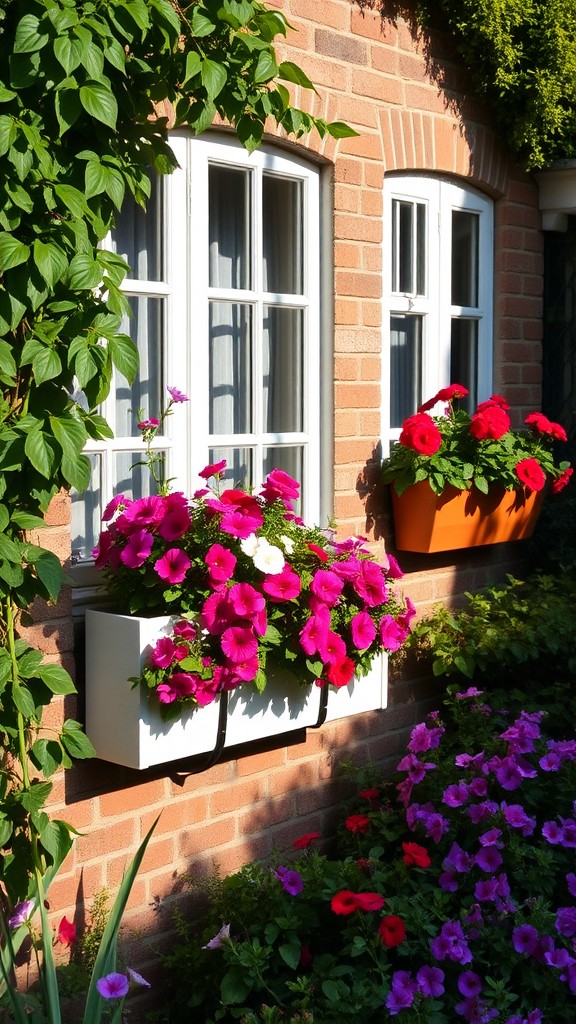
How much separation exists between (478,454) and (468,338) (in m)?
0.79

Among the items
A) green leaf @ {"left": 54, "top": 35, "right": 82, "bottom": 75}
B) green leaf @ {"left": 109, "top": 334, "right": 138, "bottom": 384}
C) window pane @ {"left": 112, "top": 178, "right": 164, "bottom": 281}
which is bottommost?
green leaf @ {"left": 109, "top": 334, "right": 138, "bottom": 384}

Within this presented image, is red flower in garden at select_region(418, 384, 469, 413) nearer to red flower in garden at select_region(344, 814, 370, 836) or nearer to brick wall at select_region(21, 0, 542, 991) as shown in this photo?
brick wall at select_region(21, 0, 542, 991)

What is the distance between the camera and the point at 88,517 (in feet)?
10.6

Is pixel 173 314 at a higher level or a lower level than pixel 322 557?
higher

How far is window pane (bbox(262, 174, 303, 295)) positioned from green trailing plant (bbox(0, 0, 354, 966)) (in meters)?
0.87

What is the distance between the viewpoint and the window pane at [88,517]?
320 centimetres

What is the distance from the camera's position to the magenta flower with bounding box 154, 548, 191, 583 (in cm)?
289

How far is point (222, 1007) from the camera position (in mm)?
3031

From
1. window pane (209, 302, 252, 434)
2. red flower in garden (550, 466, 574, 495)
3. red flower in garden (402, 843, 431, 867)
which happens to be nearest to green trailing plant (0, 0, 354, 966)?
window pane (209, 302, 252, 434)

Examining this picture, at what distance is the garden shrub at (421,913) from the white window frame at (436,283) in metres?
1.21

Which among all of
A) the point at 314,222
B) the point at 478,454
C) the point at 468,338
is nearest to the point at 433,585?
the point at 478,454

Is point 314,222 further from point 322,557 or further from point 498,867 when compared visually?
point 498,867

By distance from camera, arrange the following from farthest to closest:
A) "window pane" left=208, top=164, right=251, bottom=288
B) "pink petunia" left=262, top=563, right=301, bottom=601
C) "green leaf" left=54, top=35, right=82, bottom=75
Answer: "window pane" left=208, top=164, right=251, bottom=288
"pink petunia" left=262, top=563, right=301, bottom=601
"green leaf" left=54, top=35, right=82, bottom=75

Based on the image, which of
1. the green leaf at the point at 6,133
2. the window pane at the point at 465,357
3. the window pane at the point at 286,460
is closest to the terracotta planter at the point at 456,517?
the window pane at the point at 286,460
